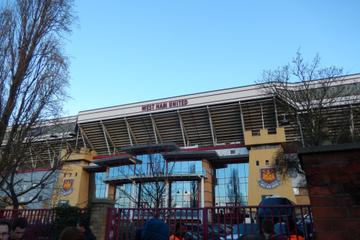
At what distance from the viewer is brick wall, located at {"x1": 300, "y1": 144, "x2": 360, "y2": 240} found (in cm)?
297

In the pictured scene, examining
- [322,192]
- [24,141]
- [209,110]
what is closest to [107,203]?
[24,141]

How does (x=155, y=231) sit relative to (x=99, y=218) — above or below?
below

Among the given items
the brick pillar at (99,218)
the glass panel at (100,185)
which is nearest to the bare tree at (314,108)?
the brick pillar at (99,218)

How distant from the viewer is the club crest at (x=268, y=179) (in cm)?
3595

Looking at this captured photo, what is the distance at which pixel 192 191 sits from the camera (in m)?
40.7

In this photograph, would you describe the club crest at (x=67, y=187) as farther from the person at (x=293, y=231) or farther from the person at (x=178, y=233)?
the person at (x=293, y=231)

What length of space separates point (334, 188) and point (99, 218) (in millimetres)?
7328

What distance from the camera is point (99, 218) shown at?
358 inches

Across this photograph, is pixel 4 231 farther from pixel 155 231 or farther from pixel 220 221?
pixel 220 221

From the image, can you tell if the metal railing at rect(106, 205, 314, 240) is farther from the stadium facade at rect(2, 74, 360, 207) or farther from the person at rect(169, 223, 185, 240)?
the stadium facade at rect(2, 74, 360, 207)

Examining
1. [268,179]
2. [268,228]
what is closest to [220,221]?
[268,228]

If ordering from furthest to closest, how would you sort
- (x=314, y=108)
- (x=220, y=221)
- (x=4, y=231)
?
(x=314, y=108) → (x=220, y=221) → (x=4, y=231)

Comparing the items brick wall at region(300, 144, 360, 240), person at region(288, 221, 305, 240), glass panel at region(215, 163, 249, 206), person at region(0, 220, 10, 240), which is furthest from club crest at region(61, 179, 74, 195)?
brick wall at region(300, 144, 360, 240)

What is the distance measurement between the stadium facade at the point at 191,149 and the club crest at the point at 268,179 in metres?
0.11
